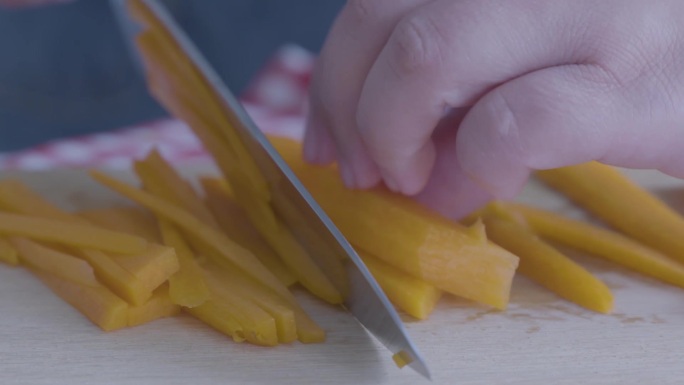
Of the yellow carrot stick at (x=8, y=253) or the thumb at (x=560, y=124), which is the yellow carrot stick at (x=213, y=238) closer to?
the yellow carrot stick at (x=8, y=253)

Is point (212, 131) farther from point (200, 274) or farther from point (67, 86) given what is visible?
point (67, 86)

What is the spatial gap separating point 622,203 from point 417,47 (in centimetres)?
61

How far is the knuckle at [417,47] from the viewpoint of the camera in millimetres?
1193

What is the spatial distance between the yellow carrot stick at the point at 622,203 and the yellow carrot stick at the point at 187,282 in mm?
749

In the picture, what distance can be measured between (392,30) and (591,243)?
0.51 metres

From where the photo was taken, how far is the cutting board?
3.80 feet

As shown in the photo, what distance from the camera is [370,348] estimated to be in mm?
1222

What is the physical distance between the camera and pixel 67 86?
2.67 meters

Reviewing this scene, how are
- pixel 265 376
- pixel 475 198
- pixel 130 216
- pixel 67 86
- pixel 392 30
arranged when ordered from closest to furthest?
pixel 265 376 < pixel 392 30 < pixel 475 198 < pixel 130 216 < pixel 67 86

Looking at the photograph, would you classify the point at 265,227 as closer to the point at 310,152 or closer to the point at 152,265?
the point at 310,152

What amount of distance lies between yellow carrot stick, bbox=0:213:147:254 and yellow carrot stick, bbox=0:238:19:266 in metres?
0.02

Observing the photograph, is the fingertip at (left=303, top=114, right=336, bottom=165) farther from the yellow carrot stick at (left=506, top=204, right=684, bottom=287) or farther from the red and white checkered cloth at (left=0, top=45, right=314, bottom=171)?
the red and white checkered cloth at (left=0, top=45, right=314, bottom=171)

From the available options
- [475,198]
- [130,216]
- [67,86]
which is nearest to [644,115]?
[475,198]

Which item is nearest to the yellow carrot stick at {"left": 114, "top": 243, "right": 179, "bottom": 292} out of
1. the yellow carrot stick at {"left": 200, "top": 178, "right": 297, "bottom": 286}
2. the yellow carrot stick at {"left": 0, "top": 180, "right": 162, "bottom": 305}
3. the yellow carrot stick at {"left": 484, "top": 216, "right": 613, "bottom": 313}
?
the yellow carrot stick at {"left": 0, "top": 180, "right": 162, "bottom": 305}
